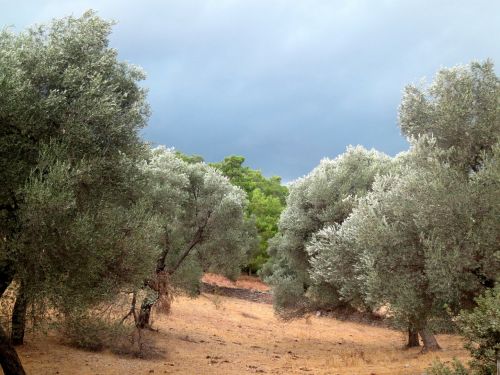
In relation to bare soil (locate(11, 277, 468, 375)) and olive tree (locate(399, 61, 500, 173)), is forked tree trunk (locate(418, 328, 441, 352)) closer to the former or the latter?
bare soil (locate(11, 277, 468, 375))

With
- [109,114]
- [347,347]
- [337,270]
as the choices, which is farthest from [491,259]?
[347,347]

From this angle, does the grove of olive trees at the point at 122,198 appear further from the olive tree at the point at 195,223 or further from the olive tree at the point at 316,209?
the olive tree at the point at 316,209

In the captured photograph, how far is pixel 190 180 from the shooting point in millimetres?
31406

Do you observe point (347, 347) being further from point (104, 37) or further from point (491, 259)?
point (104, 37)

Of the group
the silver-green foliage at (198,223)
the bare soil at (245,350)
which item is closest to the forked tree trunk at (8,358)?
the bare soil at (245,350)

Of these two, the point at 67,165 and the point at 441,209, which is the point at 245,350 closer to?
the point at 441,209

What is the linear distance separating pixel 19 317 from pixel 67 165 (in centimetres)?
704

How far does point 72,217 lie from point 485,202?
1197 cm

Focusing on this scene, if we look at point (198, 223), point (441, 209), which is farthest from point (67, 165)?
point (198, 223)

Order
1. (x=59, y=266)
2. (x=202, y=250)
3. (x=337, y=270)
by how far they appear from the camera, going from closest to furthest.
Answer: (x=59, y=266) → (x=337, y=270) → (x=202, y=250)

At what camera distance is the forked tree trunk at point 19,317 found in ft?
Answer: 47.0

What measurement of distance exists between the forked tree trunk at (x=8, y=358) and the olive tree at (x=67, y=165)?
0.13ft

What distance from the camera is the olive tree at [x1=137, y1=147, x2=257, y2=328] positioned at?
93.5ft

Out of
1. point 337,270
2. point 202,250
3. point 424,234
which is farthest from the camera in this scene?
point 202,250
